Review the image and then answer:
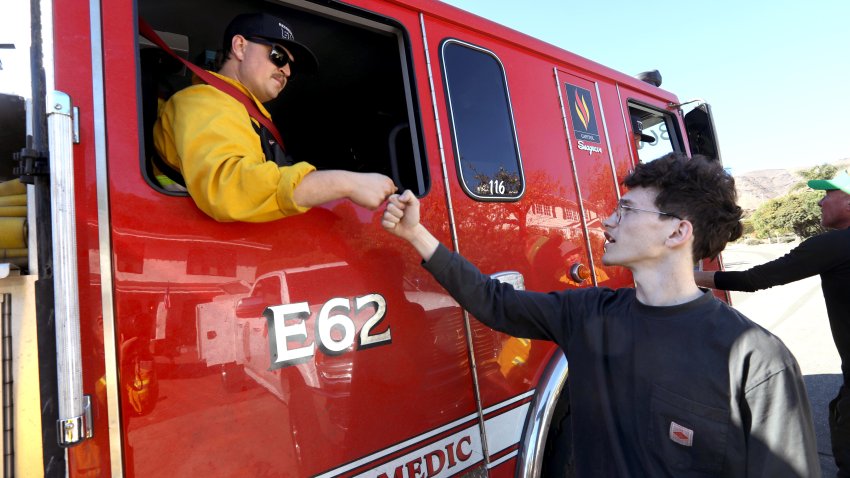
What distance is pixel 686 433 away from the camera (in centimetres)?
125

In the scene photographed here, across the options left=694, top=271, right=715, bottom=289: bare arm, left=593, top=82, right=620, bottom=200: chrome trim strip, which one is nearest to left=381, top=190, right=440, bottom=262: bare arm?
left=593, top=82, right=620, bottom=200: chrome trim strip

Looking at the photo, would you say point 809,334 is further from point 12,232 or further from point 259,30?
point 12,232

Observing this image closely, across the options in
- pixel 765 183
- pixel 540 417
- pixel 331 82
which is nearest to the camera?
pixel 540 417

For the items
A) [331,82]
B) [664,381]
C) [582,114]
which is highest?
[331,82]

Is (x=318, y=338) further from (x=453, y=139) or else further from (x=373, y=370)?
(x=453, y=139)

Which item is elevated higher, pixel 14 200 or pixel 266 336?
pixel 14 200

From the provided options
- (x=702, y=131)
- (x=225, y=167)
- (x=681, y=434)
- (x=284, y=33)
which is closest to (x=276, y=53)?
(x=284, y=33)

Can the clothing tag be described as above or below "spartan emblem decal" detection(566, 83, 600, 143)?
below

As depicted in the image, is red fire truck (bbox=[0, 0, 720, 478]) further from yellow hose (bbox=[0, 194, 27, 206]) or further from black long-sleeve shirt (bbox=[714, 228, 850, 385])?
black long-sleeve shirt (bbox=[714, 228, 850, 385])

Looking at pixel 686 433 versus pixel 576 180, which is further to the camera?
pixel 576 180

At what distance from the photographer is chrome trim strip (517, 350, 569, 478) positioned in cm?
192

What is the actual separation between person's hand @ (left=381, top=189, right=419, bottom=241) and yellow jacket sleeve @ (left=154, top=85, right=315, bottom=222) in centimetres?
29

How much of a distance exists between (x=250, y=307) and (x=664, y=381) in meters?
1.18

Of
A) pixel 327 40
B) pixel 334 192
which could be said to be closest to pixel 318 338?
pixel 334 192
